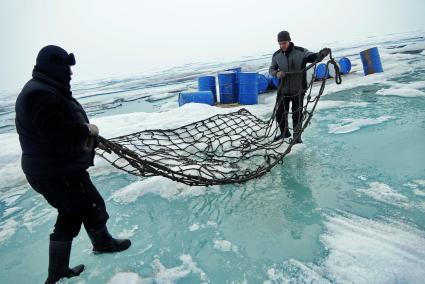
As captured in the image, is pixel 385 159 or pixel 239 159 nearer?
pixel 385 159

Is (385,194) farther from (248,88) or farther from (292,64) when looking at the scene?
(248,88)

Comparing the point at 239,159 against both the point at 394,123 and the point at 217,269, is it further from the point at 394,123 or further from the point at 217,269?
the point at 394,123

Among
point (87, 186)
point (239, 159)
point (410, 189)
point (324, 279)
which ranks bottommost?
A: point (324, 279)

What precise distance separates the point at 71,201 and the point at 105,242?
0.52m

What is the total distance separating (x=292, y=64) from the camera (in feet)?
13.9

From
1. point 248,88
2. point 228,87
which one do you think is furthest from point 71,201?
point 228,87

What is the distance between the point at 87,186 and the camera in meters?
2.02

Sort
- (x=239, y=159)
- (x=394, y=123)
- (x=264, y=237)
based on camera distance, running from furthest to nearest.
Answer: (x=394, y=123) < (x=239, y=159) < (x=264, y=237)

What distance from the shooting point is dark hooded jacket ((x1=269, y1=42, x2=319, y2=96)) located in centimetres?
417

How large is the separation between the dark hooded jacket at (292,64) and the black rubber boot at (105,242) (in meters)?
3.13

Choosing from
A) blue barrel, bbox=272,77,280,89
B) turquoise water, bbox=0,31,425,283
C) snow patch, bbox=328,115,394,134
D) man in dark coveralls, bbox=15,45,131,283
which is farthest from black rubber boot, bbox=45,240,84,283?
blue barrel, bbox=272,77,280,89

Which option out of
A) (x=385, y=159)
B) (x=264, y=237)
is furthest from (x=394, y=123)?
(x=264, y=237)

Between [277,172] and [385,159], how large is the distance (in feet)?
4.33

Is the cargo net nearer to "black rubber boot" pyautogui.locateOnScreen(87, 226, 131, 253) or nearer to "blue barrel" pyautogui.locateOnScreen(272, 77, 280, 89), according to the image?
"black rubber boot" pyautogui.locateOnScreen(87, 226, 131, 253)
